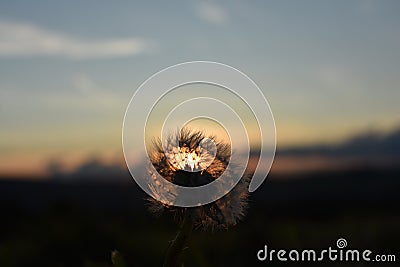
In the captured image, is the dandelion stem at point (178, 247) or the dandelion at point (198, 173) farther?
the dandelion at point (198, 173)

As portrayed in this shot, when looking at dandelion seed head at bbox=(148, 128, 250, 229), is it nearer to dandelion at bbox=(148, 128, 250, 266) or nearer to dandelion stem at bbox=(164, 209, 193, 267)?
dandelion at bbox=(148, 128, 250, 266)

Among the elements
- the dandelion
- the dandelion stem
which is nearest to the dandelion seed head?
the dandelion

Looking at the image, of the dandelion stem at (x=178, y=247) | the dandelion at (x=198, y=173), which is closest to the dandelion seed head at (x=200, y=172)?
the dandelion at (x=198, y=173)

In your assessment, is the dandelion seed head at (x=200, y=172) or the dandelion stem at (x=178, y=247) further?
the dandelion seed head at (x=200, y=172)

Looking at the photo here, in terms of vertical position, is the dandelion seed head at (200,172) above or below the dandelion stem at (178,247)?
above

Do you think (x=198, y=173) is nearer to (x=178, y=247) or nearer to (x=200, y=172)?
(x=200, y=172)

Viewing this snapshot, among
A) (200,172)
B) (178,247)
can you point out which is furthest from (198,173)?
(178,247)

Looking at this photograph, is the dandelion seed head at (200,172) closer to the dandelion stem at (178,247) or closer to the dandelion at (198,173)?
the dandelion at (198,173)

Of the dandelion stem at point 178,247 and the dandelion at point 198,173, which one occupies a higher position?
the dandelion at point 198,173
